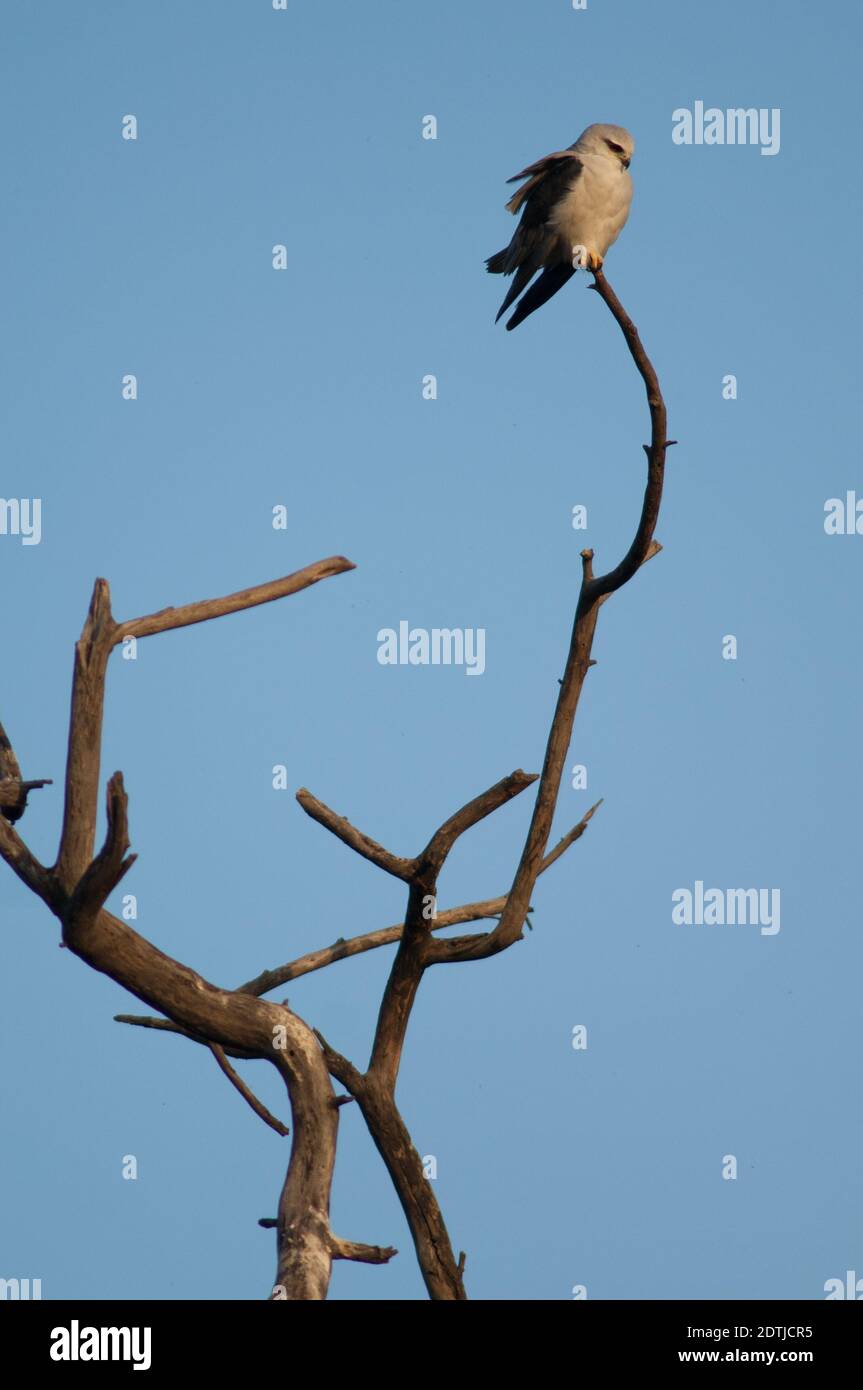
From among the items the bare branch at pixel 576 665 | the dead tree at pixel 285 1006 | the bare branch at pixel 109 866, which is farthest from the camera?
the bare branch at pixel 576 665

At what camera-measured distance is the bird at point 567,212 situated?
23.4 feet

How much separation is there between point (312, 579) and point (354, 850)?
0.94 meters

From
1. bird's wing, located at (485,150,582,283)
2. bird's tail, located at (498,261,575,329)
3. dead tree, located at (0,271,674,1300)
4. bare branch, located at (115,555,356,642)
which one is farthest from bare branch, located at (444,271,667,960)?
bird's wing, located at (485,150,582,283)

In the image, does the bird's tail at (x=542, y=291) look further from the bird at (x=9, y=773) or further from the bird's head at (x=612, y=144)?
the bird at (x=9, y=773)

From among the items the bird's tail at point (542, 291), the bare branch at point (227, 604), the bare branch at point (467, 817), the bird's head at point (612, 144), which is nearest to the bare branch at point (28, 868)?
the bare branch at point (227, 604)

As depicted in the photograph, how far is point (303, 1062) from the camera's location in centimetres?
512

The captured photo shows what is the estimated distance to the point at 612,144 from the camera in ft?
Result: 24.1

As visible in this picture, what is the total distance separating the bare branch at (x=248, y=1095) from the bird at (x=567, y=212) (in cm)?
363

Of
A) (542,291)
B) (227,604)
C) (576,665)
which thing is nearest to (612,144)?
(542,291)

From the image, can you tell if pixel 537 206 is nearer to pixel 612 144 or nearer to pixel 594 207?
pixel 594 207

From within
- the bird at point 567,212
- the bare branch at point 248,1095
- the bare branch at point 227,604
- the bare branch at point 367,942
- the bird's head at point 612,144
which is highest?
the bird's head at point 612,144
